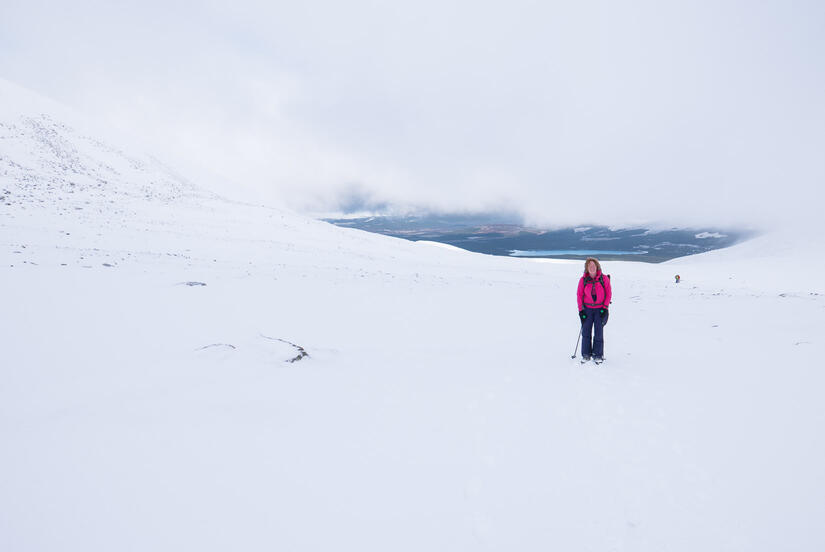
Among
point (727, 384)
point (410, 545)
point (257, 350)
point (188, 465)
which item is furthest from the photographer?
point (257, 350)

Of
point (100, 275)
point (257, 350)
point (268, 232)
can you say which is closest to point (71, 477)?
point (257, 350)

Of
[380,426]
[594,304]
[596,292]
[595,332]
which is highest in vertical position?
[596,292]

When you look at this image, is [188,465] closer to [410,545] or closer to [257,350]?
[410,545]

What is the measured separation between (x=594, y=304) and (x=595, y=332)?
690 millimetres

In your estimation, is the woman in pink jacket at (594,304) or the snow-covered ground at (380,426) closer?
the snow-covered ground at (380,426)

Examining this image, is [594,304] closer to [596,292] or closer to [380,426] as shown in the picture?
[596,292]

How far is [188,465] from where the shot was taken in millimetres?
3771

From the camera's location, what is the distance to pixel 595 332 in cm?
823

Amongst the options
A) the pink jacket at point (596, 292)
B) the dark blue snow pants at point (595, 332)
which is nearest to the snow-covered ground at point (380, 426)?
the dark blue snow pants at point (595, 332)

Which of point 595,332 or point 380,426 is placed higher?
point 595,332

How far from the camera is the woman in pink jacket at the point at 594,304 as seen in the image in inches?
323

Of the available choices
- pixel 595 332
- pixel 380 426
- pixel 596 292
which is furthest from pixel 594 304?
pixel 380 426

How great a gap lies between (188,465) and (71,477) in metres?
0.99

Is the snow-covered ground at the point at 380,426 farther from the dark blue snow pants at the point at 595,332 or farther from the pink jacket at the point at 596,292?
the pink jacket at the point at 596,292
